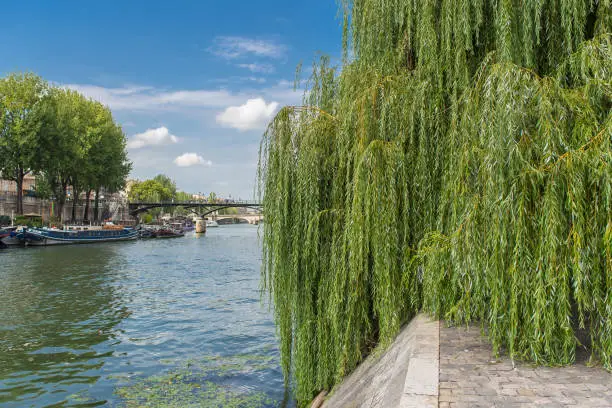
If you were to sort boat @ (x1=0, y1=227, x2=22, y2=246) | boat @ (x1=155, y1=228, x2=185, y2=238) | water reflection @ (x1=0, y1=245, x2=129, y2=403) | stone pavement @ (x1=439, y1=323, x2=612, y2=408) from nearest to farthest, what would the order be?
stone pavement @ (x1=439, y1=323, x2=612, y2=408) → water reflection @ (x1=0, y1=245, x2=129, y2=403) → boat @ (x1=0, y1=227, x2=22, y2=246) → boat @ (x1=155, y1=228, x2=185, y2=238)

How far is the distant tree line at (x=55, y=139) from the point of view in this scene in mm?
42938

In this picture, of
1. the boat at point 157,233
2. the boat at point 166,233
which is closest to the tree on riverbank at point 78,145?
the boat at point 157,233

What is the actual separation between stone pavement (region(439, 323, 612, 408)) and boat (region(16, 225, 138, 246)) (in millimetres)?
45769

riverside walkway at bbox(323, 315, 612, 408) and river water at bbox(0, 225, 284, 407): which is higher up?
riverside walkway at bbox(323, 315, 612, 408)

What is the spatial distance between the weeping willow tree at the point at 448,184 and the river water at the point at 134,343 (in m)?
2.87

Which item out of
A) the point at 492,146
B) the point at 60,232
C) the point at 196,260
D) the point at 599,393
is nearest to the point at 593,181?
the point at 492,146

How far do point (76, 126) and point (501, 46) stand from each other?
50.0 meters

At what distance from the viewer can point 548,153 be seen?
14.4 feet

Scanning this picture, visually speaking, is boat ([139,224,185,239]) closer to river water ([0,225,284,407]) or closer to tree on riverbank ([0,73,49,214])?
tree on riverbank ([0,73,49,214])

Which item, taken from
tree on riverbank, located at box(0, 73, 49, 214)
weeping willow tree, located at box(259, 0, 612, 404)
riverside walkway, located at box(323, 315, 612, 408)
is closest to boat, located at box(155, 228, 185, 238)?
tree on riverbank, located at box(0, 73, 49, 214)

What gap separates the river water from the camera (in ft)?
29.1

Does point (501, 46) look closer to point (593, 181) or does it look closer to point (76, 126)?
point (593, 181)

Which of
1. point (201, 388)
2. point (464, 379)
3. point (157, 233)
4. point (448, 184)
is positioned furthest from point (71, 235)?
point (464, 379)

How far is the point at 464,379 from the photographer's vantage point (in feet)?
13.6
